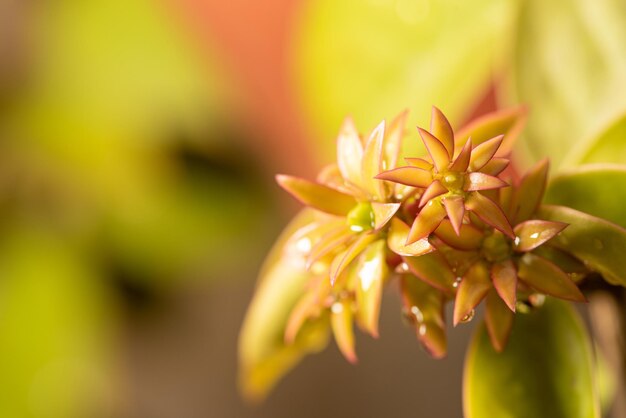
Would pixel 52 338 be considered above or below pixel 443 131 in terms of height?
below

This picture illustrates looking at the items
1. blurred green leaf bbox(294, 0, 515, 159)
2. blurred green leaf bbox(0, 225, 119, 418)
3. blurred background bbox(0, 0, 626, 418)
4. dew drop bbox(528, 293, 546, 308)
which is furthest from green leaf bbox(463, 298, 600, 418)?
blurred green leaf bbox(0, 225, 119, 418)

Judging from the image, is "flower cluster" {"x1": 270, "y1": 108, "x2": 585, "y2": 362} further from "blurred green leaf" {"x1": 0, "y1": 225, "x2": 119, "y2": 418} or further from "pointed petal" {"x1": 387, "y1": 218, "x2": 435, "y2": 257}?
"blurred green leaf" {"x1": 0, "y1": 225, "x2": 119, "y2": 418}

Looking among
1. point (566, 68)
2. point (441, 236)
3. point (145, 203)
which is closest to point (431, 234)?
point (441, 236)

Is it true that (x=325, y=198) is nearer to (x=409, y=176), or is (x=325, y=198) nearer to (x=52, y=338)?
(x=409, y=176)

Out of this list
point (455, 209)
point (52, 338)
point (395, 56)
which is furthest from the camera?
point (52, 338)

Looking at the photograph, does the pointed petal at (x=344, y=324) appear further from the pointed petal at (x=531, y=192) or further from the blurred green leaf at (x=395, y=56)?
the blurred green leaf at (x=395, y=56)

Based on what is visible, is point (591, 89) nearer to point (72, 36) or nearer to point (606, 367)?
point (606, 367)
